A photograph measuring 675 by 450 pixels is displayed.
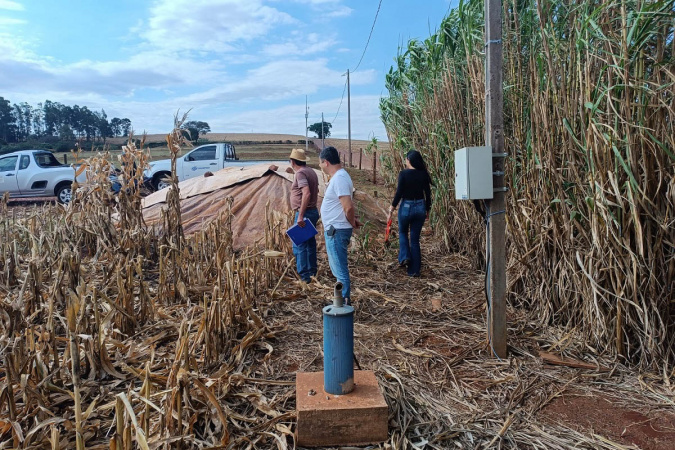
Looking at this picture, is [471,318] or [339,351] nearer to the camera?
[339,351]

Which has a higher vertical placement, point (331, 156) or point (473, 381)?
point (331, 156)

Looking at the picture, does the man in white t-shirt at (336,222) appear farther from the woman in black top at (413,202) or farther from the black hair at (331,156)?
the woman in black top at (413,202)

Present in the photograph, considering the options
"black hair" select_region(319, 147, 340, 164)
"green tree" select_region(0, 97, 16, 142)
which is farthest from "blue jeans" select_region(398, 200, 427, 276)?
"green tree" select_region(0, 97, 16, 142)

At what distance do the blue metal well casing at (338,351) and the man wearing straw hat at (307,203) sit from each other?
8.74 ft

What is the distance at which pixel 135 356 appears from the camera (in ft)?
10.8

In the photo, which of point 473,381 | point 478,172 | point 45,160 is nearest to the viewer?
point 473,381

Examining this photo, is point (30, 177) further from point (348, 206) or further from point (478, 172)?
point (478, 172)

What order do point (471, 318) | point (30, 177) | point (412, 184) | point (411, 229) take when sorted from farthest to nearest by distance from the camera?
point (30, 177)
point (411, 229)
point (412, 184)
point (471, 318)

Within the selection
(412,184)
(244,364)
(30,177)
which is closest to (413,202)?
(412,184)

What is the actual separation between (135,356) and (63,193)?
11235mm

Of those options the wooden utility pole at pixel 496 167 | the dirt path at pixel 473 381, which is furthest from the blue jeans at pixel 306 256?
the wooden utility pole at pixel 496 167

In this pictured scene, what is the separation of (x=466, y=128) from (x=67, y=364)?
178 inches

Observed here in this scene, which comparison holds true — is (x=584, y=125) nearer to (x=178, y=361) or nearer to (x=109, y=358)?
(x=178, y=361)

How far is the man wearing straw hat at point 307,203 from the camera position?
5.24 meters
